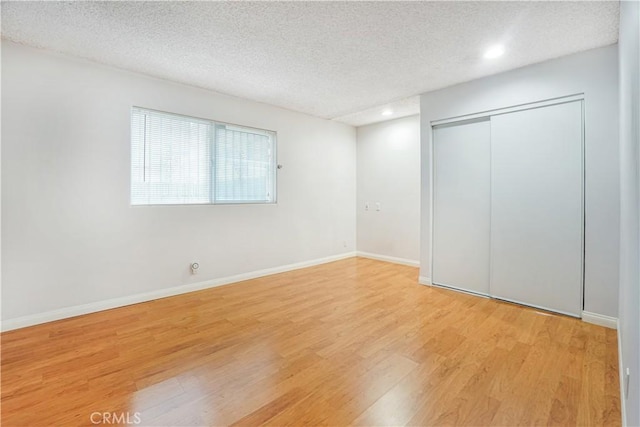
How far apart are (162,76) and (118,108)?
63 cm

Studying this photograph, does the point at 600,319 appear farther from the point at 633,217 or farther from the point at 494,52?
Result: the point at 494,52

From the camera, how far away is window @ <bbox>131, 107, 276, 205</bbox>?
340cm

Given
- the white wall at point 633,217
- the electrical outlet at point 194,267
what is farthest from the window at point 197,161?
the white wall at point 633,217

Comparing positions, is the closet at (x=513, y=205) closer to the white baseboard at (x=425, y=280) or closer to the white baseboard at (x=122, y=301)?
the white baseboard at (x=425, y=280)

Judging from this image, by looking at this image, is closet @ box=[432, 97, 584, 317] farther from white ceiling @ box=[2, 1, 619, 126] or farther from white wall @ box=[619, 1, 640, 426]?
white wall @ box=[619, 1, 640, 426]

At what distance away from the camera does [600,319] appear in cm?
270

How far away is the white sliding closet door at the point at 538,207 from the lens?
112 inches

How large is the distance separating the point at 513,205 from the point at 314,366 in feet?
9.01

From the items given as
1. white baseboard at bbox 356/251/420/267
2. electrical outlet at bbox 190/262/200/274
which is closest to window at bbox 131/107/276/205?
electrical outlet at bbox 190/262/200/274

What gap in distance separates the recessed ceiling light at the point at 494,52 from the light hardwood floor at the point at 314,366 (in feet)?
8.59

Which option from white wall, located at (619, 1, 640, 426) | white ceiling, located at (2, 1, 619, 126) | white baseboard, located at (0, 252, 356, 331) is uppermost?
white ceiling, located at (2, 1, 619, 126)
